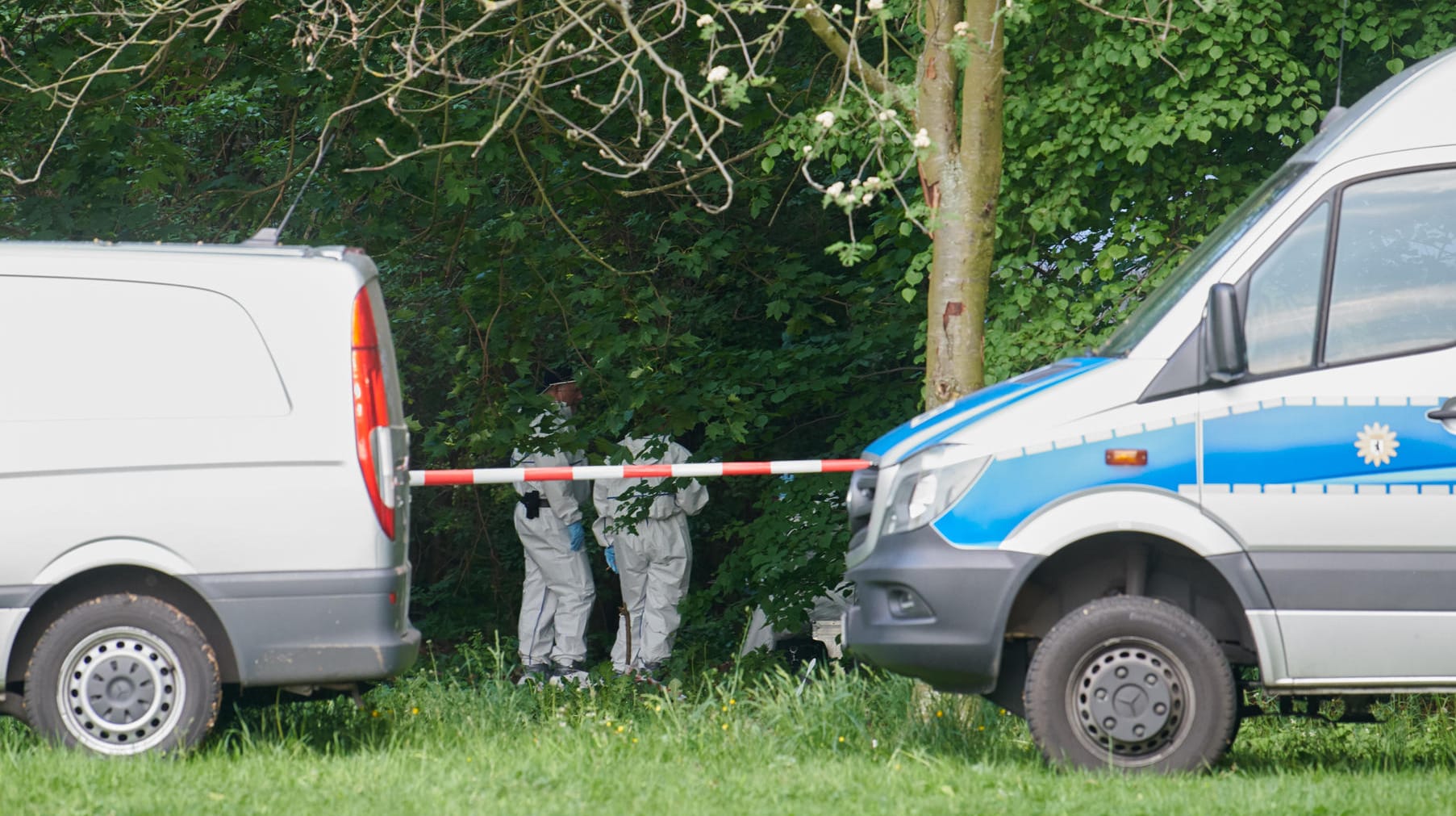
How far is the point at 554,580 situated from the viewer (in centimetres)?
1437

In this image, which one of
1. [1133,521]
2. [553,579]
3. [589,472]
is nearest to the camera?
[1133,521]

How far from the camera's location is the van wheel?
565 cm

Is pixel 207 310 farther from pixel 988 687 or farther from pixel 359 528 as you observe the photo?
pixel 988 687

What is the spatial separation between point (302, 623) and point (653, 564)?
834 cm

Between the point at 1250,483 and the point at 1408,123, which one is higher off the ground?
the point at 1408,123

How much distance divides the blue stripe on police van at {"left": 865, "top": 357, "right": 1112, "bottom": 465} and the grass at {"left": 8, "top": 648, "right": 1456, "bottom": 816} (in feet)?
3.53

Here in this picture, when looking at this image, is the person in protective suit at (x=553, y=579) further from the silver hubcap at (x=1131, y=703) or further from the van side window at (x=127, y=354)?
the silver hubcap at (x=1131, y=703)

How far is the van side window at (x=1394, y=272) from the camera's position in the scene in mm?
5434

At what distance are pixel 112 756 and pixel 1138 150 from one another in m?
5.56

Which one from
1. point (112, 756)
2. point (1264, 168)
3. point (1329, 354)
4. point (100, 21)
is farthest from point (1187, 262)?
point (100, 21)

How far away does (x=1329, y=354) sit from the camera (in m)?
5.43

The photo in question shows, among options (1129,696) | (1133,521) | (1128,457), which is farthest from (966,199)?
(1129,696)

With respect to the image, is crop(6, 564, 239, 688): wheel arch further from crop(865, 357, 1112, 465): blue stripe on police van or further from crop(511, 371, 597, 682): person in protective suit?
crop(511, 371, 597, 682): person in protective suit

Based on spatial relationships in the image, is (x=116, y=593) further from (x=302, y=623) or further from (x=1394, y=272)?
(x=1394, y=272)
